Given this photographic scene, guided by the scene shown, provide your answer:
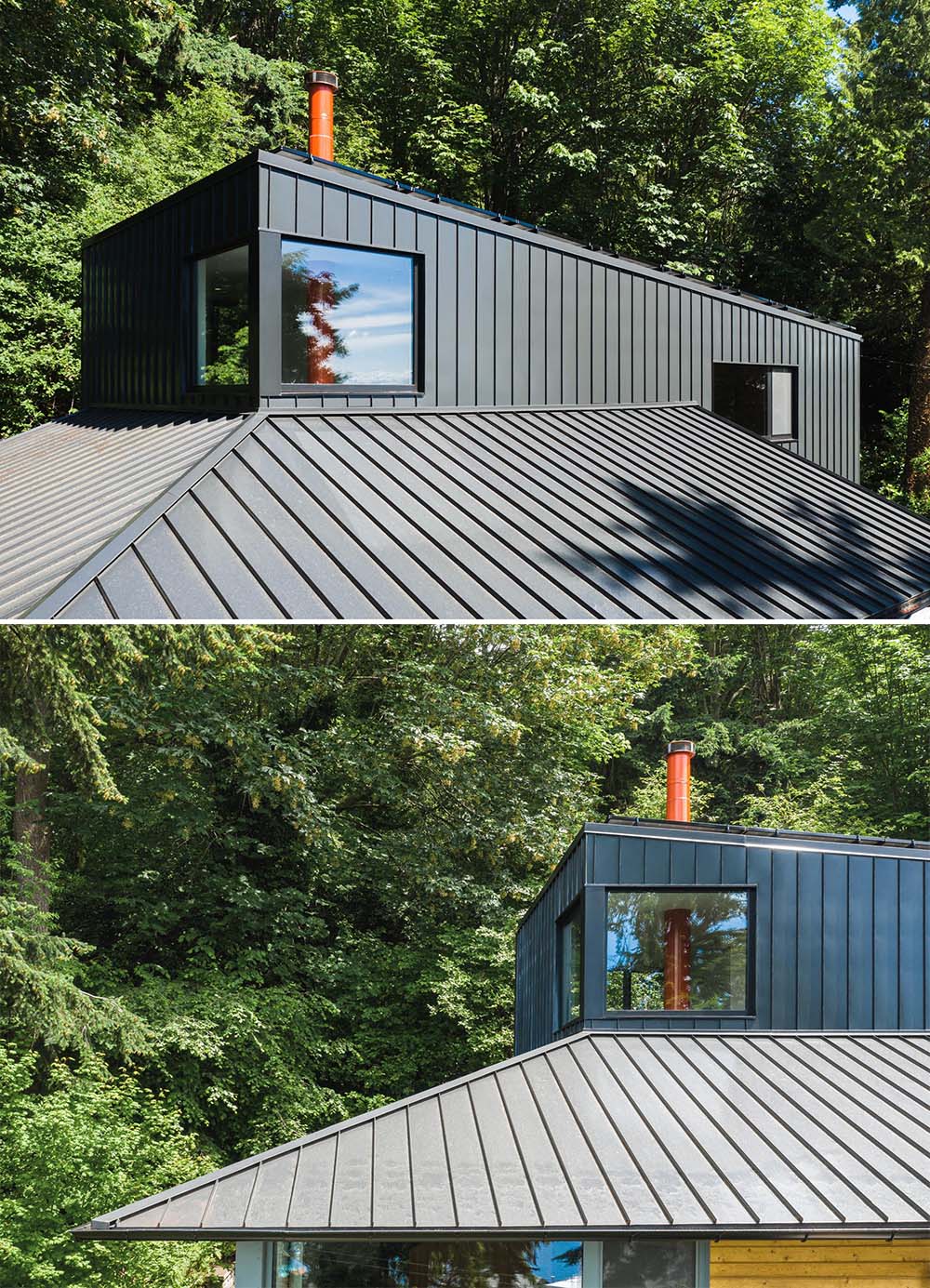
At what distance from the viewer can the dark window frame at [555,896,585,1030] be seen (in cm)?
740

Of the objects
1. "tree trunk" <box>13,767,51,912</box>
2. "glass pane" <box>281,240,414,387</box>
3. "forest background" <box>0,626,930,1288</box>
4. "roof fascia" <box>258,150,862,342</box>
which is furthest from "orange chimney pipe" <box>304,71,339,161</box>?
"tree trunk" <box>13,767,51,912</box>

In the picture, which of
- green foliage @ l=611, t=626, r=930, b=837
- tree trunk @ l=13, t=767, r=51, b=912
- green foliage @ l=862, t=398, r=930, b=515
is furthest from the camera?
green foliage @ l=862, t=398, r=930, b=515

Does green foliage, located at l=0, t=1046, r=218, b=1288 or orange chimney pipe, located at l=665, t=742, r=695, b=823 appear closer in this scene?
orange chimney pipe, located at l=665, t=742, r=695, b=823

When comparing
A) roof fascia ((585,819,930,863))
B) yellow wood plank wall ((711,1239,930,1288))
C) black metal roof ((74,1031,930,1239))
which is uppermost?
roof fascia ((585,819,930,863))

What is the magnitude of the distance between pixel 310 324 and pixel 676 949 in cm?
550

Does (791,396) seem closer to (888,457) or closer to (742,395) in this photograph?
(742,395)

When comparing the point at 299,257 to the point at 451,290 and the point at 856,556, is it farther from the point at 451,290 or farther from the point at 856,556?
the point at 856,556

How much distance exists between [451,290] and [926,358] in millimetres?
15895

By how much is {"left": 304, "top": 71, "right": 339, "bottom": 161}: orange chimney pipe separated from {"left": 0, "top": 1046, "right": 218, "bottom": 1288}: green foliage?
9.80 m

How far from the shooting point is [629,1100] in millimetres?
6168

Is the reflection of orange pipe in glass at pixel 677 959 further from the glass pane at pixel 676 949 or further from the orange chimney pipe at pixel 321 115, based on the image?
the orange chimney pipe at pixel 321 115

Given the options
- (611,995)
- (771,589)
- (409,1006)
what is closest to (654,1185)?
(611,995)

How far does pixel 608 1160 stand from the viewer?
5.42m

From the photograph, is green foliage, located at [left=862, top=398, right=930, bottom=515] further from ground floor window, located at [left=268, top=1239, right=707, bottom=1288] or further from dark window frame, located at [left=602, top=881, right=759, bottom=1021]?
ground floor window, located at [left=268, top=1239, right=707, bottom=1288]
